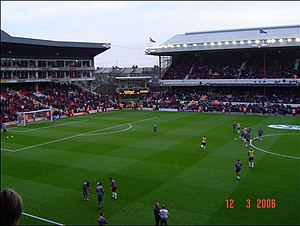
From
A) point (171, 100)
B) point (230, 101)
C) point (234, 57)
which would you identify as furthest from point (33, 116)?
point (234, 57)

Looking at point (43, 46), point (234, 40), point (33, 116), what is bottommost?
point (33, 116)

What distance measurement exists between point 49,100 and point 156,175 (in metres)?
43.8

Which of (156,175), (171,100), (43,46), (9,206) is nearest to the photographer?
(9,206)

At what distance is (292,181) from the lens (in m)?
19.5

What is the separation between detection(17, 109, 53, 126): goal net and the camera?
47125 millimetres

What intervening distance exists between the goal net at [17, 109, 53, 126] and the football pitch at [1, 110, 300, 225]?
792 centimetres

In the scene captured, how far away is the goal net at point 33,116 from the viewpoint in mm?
47125

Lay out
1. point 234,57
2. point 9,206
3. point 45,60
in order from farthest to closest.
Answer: point 234,57, point 45,60, point 9,206

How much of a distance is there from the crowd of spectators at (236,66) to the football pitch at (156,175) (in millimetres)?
25492

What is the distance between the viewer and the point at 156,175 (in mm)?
21469

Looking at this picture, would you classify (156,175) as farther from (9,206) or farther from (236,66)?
(236,66)

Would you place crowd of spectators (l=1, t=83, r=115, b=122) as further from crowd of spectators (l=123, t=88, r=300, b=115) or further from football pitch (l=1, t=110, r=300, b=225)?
football pitch (l=1, t=110, r=300, b=225)

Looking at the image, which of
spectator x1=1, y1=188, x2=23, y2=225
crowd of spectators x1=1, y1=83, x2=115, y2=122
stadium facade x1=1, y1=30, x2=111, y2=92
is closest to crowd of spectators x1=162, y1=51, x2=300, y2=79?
stadium facade x1=1, y1=30, x2=111, y2=92

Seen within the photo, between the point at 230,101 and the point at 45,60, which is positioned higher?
the point at 45,60
